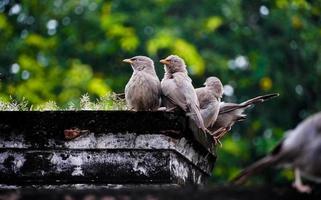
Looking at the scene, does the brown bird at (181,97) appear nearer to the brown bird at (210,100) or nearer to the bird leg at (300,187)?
the brown bird at (210,100)

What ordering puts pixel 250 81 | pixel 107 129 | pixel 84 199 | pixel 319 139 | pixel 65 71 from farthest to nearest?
pixel 250 81, pixel 65 71, pixel 107 129, pixel 319 139, pixel 84 199

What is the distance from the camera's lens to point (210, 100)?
33.0 ft

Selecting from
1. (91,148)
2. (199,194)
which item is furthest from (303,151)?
(91,148)

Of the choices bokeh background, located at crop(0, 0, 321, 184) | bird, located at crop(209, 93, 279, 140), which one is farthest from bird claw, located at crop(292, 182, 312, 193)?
bokeh background, located at crop(0, 0, 321, 184)

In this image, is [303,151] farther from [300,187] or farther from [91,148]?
[91,148]

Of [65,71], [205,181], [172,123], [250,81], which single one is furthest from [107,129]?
[250,81]

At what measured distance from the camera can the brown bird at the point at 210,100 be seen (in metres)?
9.84

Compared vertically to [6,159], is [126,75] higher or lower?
higher

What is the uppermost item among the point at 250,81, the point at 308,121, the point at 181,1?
the point at 181,1

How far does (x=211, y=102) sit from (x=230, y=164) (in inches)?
506

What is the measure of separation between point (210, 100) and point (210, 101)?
19mm

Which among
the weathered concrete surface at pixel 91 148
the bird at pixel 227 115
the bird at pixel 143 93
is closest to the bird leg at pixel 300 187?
the weathered concrete surface at pixel 91 148

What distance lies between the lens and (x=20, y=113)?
25.6 feet

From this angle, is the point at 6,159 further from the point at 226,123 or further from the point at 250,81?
the point at 250,81
